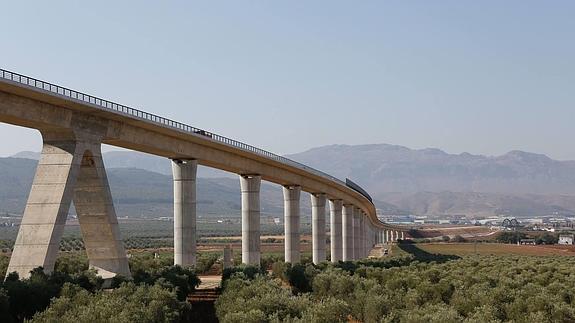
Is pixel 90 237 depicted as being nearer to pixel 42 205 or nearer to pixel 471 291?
pixel 42 205

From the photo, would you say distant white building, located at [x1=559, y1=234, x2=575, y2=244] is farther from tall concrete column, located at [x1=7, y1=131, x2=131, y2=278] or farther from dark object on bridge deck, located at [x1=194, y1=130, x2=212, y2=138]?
tall concrete column, located at [x1=7, y1=131, x2=131, y2=278]

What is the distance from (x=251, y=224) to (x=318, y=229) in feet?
72.0

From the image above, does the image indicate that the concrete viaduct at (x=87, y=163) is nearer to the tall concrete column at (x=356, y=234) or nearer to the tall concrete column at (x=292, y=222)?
the tall concrete column at (x=292, y=222)

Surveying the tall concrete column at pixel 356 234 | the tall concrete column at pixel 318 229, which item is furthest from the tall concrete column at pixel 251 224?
the tall concrete column at pixel 356 234

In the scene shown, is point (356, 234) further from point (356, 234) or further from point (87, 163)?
point (87, 163)

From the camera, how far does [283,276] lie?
58.6 meters

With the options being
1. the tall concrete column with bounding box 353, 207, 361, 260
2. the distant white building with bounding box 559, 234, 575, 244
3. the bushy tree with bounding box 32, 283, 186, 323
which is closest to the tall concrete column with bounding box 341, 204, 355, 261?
the tall concrete column with bounding box 353, 207, 361, 260

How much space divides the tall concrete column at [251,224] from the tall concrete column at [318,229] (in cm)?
1874

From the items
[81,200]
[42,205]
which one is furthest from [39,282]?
[81,200]

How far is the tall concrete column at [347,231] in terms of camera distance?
10394 cm

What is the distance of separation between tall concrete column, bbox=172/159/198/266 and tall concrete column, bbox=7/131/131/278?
11.7 m

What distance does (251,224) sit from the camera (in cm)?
7038

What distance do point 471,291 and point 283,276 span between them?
70.1ft

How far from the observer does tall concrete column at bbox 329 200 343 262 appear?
10062cm
